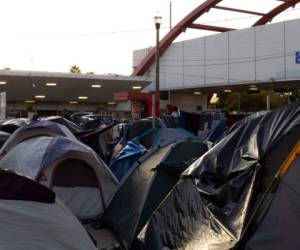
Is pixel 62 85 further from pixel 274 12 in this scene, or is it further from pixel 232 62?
pixel 274 12

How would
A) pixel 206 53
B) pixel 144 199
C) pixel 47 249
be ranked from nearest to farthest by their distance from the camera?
pixel 47 249
pixel 144 199
pixel 206 53

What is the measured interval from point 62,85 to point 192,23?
26.6m

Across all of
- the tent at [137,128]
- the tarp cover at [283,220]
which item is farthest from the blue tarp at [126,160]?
the tarp cover at [283,220]

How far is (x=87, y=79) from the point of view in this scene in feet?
136

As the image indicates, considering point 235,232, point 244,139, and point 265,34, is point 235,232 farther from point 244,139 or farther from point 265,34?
point 265,34

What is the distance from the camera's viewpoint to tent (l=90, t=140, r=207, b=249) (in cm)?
708

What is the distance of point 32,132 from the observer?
11422mm

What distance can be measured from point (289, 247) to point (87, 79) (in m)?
37.6

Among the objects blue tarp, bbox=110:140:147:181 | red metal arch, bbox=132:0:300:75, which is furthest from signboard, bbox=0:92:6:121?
red metal arch, bbox=132:0:300:75

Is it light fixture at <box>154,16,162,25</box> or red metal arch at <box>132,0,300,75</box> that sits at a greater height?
red metal arch at <box>132,0,300,75</box>

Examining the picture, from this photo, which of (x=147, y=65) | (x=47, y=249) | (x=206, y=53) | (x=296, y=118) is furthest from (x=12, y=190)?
(x=147, y=65)

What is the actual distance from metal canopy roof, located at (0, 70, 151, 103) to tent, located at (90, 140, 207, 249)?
30.9 meters

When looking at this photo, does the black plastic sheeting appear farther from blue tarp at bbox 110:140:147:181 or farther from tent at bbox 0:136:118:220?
blue tarp at bbox 110:140:147:181

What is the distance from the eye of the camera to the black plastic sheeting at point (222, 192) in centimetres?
499
